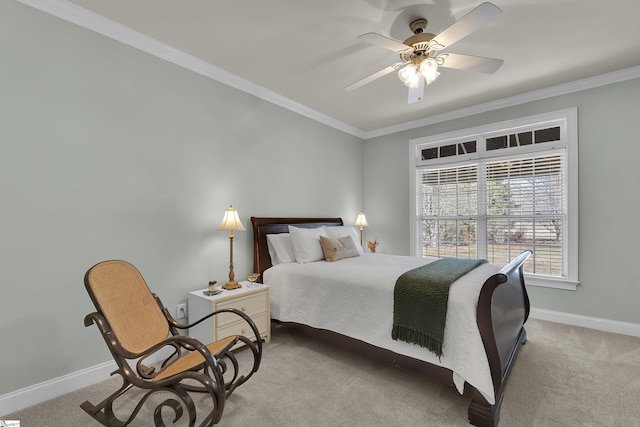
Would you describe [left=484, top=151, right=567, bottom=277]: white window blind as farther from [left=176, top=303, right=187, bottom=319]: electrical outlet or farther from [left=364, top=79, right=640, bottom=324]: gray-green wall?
[left=176, top=303, right=187, bottom=319]: electrical outlet

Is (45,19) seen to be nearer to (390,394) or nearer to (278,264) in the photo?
(278,264)

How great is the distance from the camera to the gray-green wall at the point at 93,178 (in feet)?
6.54

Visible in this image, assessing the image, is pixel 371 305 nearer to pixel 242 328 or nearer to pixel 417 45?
pixel 242 328

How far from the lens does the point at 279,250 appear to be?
11.2ft

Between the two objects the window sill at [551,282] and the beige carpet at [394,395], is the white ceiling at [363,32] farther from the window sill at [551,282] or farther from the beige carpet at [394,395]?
the beige carpet at [394,395]

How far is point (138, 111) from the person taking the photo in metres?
2.57

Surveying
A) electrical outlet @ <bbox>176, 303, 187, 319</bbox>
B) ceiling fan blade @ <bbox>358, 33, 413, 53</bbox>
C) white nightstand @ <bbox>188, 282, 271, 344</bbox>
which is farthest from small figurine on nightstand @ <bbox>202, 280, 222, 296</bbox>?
ceiling fan blade @ <bbox>358, 33, 413, 53</bbox>

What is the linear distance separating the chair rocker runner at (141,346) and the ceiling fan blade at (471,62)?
101 inches

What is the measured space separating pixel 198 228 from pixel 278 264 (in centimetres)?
94

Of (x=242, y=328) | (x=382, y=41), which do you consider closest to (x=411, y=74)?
(x=382, y=41)

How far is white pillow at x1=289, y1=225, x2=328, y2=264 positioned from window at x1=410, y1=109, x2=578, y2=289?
77.3 inches

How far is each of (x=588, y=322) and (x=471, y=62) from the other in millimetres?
3230

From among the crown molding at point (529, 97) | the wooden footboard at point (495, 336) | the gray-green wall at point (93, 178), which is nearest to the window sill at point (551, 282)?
the wooden footboard at point (495, 336)

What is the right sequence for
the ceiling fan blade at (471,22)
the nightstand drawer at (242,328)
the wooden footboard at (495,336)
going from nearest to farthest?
the ceiling fan blade at (471,22)
the wooden footboard at (495,336)
the nightstand drawer at (242,328)
